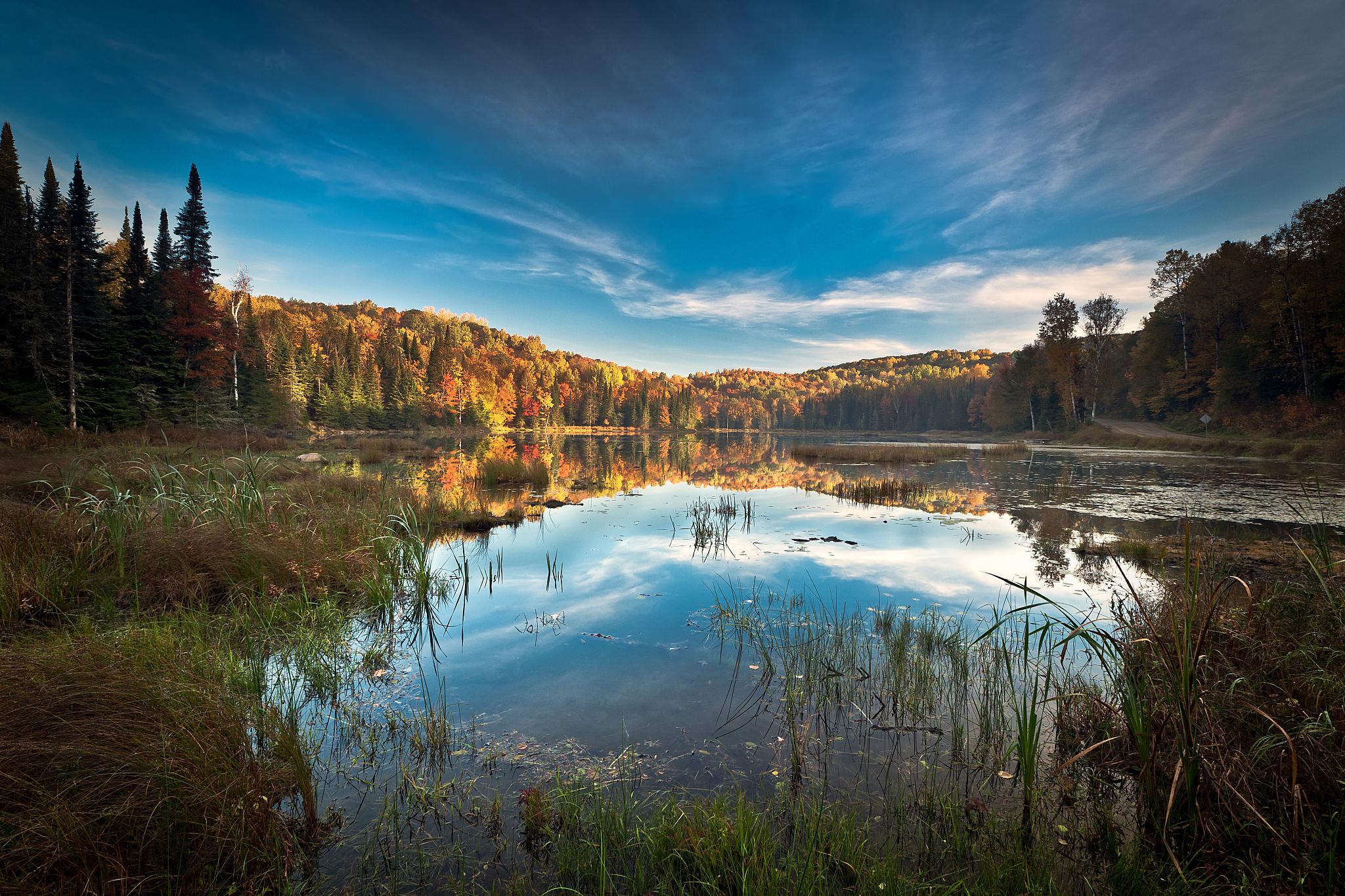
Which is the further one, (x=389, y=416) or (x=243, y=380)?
(x=389, y=416)

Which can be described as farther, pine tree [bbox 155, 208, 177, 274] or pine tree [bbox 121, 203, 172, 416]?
pine tree [bbox 155, 208, 177, 274]

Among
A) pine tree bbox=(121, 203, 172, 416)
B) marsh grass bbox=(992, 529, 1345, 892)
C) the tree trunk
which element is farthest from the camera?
pine tree bbox=(121, 203, 172, 416)

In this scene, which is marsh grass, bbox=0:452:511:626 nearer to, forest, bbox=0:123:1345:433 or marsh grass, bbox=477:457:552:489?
marsh grass, bbox=477:457:552:489

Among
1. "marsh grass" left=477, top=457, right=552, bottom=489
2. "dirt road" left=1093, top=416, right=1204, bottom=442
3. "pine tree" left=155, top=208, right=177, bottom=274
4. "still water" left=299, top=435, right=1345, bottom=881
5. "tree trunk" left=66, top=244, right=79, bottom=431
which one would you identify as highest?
"pine tree" left=155, top=208, right=177, bottom=274

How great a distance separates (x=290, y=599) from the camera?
551cm

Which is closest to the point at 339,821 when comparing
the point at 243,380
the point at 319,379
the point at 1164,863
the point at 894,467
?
the point at 1164,863

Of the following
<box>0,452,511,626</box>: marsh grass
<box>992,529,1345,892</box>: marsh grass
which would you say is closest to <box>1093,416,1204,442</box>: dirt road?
<box>992,529,1345,892</box>: marsh grass

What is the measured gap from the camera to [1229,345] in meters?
34.9

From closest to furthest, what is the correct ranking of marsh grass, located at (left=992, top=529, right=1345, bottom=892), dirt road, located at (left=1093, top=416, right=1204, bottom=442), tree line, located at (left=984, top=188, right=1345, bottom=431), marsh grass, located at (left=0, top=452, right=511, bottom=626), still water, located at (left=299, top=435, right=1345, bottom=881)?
marsh grass, located at (left=992, top=529, right=1345, bottom=892)
still water, located at (left=299, top=435, right=1345, bottom=881)
marsh grass, located at (left=0, top=452, right=511, bottom=626)
tree line, located at (left=984, top=188, right=1345, bottom=431)
dirt road, located at (left=1093, top=416, right=1204, bottom=442)

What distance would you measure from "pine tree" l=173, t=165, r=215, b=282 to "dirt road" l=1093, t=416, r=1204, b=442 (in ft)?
202

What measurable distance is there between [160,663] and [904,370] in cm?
19091

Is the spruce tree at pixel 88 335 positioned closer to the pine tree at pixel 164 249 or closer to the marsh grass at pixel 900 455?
the pine tree at pixel 164 249

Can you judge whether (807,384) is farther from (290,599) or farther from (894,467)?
(290,599)

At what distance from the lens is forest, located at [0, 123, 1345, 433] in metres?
20.4
